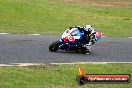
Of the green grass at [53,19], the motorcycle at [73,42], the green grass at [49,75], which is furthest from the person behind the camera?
the green grass at [53,19]

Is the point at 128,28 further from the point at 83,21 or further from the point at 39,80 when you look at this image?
the point at 39,80

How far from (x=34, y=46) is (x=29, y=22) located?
9632 mm

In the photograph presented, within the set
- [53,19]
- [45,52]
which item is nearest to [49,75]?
[45,52]

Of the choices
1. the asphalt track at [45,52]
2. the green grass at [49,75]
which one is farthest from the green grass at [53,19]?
the green grass at [49,75]

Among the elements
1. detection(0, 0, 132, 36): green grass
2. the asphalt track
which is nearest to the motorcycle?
the asphalt track

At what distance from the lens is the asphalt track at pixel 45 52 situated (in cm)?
1249

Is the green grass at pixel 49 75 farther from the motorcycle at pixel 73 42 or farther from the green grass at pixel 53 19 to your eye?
the green grass at pixel 53 19

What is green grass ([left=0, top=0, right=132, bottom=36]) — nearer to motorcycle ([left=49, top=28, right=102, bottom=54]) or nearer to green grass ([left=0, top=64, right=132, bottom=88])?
motorcycle ([left=49, top=28, right=102, bottom=54])

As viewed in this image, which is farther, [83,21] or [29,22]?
[83,21]

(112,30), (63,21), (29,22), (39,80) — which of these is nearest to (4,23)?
(29,22)

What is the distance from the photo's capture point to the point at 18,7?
29.6 metres

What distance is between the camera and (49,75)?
952cm

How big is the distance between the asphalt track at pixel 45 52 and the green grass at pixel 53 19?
9.45 feet

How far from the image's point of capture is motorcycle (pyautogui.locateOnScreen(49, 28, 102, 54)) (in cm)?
1399
